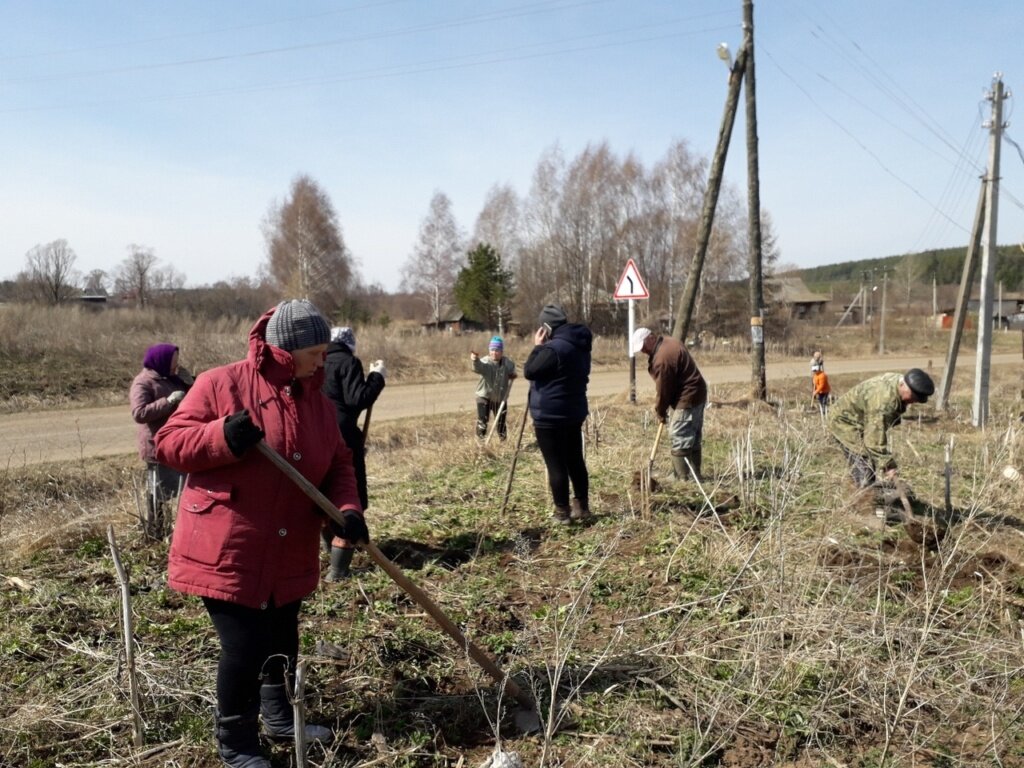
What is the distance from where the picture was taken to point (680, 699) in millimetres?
3227

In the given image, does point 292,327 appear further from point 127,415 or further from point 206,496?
point 127,415

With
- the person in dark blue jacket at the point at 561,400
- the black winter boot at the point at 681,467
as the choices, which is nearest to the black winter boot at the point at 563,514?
the person in dark blue jacket at the point at 561,400

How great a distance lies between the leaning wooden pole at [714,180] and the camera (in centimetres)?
1197

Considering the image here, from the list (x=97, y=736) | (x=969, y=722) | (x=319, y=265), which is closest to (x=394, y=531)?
(x=97, y=736)

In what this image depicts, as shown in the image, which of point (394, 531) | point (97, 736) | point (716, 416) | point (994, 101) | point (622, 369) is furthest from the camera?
point (622, 369)

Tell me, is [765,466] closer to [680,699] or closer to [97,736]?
[680,699]

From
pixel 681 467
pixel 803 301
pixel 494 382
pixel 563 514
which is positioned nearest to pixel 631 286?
pixel 494 382

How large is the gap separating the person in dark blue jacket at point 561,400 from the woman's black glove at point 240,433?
124 inches

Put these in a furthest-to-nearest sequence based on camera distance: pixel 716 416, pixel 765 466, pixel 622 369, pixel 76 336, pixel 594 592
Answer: pixel 622 369 → pixel 76 336 → pixel 716 416 → pixel 765 466 → pixel 594 592

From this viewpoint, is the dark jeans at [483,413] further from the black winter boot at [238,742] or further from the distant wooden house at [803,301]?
the distant wooden house at [803,301]

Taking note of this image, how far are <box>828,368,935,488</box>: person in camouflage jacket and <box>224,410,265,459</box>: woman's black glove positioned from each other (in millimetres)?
4578

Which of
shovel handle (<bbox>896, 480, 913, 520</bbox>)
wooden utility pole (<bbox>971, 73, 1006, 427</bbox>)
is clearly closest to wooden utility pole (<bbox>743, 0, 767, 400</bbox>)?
wooden utility pole (<bbox>971, 73, 1006, 427</bbox>)

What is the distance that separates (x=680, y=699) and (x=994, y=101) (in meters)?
14.6

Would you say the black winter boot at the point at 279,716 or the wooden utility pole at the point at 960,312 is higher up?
the wooden utility pole at the point at 960,312
